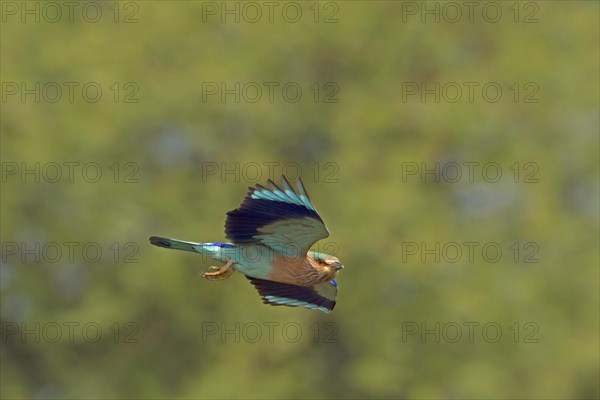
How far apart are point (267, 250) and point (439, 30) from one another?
1437 centimetres

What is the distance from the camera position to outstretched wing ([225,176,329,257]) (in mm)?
10344

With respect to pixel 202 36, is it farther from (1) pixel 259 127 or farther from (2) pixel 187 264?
(2) pixel 187 264

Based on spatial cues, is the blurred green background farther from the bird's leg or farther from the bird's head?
the bird's leg

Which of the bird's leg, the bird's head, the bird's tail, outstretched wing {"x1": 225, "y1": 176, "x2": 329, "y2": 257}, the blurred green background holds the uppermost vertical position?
outstretched wing {"x1": 225, "y1": 176, "x2": 329, "y2": 257}

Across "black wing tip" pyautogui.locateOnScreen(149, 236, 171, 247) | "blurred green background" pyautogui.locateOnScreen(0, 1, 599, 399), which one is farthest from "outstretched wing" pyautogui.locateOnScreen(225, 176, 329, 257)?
"blurred green background" pyautogui.locateOnScreen(0, 1, 599, 399)

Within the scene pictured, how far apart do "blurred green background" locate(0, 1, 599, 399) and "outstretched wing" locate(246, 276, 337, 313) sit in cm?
900

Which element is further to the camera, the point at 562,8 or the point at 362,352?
the point at 562,8

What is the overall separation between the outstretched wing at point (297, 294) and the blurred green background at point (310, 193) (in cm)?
900

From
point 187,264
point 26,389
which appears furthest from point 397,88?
point 26,389

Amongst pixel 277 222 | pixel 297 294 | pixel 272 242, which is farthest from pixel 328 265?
pixel 297 294

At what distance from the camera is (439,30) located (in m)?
24.4

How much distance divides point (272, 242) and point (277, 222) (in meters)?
0.26

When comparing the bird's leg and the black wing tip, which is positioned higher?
the black wing tip

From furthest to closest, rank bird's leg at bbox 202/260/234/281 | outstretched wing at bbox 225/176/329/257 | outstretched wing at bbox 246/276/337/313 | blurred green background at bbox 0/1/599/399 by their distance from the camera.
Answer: blurred green background at bbox 0/1/599/399
outstretched wing at bbox 246/276/337/313
bird's leg at bbox 202/260/234/281
outstretched wing at bbox 225/176/329/257
